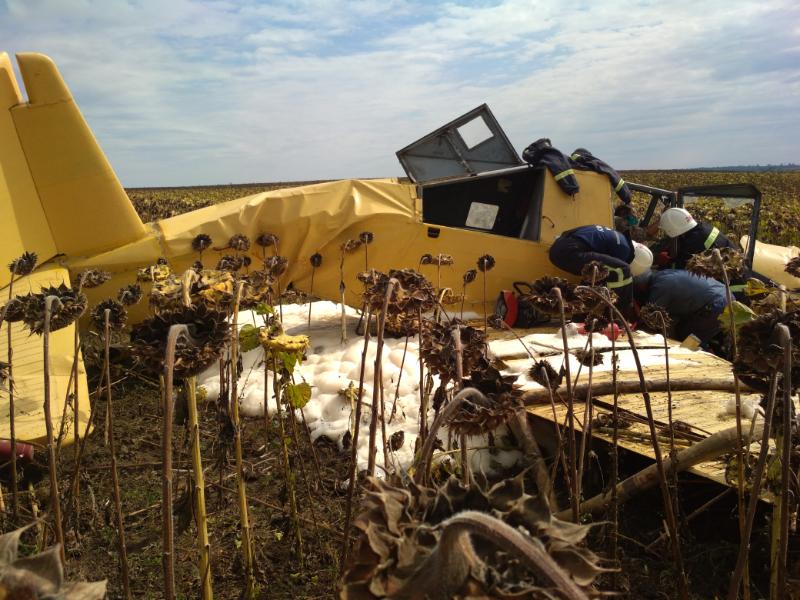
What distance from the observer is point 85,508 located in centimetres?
360

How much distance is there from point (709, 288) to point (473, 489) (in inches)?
247

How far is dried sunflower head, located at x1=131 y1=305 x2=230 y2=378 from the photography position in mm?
1380

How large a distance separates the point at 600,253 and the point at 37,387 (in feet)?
17.2

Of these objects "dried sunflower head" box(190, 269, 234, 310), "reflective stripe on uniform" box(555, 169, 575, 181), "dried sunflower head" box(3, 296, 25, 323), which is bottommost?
"dried sunflower head" box(3, 296, 25, 323)

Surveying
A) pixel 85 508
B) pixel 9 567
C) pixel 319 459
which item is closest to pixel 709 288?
pixel 319 459

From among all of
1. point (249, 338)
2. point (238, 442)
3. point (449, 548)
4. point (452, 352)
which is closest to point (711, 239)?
point (249, 338)

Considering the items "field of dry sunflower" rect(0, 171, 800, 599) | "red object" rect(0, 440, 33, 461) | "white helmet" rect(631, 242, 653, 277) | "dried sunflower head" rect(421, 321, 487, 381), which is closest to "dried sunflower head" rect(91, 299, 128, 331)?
"field of dry sunflower" rect(0, 171, 800, 599)

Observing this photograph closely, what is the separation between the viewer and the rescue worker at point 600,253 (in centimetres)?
630

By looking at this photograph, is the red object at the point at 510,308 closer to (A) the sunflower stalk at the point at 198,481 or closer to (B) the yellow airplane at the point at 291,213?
(B) the yellow airplane at the point at 291,213

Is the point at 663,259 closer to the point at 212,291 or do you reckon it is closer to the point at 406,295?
the point at 406,295

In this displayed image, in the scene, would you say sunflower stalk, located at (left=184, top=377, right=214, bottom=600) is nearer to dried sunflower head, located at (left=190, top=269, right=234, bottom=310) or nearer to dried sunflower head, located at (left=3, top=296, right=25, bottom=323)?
dried sunflower head, located at (left=190, top=269, right=234, bottom=310)

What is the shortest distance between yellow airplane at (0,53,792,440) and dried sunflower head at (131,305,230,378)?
2.83 meters

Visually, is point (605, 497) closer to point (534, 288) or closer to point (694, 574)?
point (694, 574)

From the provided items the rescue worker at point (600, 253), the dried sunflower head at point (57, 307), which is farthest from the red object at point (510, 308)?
the dried sunflower head at point (57, 307)
